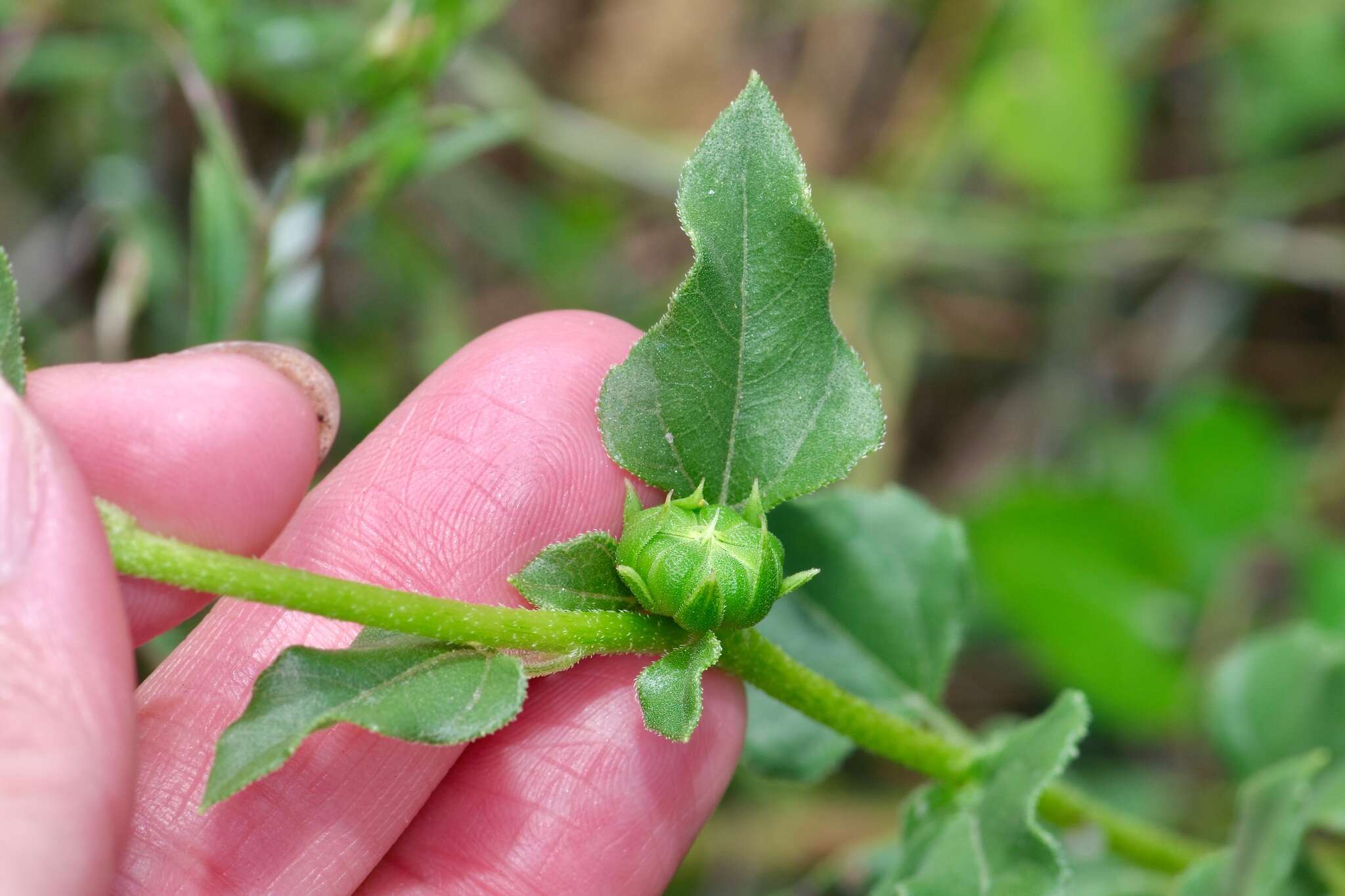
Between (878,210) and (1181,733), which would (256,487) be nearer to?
(878,210)

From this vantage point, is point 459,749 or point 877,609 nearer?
point 459,749

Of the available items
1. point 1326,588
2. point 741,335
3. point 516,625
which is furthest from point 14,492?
point 1326,588

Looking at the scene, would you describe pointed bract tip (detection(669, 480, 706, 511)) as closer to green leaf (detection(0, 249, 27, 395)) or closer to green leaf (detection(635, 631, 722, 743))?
green leaf (detection(635, 631, 722, 743))

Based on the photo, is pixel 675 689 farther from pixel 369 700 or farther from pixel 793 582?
pixel 369 700

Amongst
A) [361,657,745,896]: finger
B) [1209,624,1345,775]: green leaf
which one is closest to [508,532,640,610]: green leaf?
[361,657,745,896]: finger

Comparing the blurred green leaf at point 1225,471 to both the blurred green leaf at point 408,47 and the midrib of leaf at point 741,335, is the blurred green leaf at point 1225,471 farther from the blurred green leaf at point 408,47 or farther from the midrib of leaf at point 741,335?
the blurred green leaf at point 408,47
